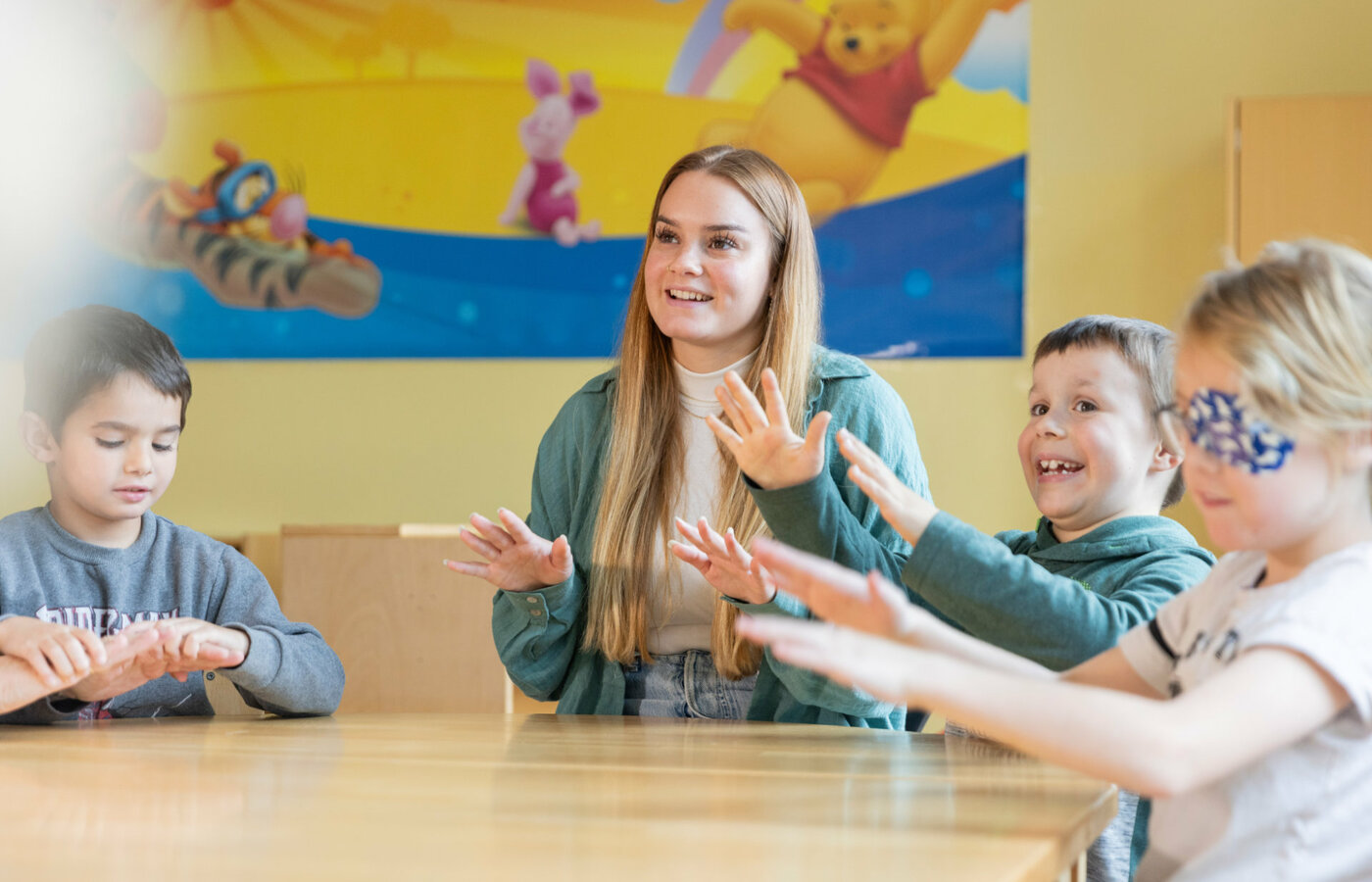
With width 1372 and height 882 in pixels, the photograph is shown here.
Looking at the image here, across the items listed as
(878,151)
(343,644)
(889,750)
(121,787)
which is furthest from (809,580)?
(878,151)

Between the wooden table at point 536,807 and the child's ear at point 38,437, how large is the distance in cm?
38

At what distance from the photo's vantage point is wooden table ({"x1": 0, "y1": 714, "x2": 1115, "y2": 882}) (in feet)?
2.22

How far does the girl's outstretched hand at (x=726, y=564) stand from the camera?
4.22 ft

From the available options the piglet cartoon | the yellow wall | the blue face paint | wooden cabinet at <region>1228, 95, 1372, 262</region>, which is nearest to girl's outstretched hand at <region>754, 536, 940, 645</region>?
the blue face paint

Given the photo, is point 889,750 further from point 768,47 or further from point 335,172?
point 335,172

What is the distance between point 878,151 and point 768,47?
1.32 feet

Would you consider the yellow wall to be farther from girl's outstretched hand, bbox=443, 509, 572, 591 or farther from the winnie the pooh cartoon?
girl's outstretched hand, bbox=443, 509, 572, 591

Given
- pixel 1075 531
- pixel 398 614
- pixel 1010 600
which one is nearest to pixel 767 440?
pixel 1010 600

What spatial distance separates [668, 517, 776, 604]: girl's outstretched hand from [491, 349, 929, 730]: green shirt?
25 mm

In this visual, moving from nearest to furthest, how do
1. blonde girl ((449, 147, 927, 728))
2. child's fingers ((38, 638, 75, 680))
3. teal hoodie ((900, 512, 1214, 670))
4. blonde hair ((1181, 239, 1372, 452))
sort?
blonde hair ((1181, 239, 1372, 452)) → teal hoodie ((900, 512, 1214, 670)) → child's fingers ((38, 638, 75, 680)) → blonde girl ((449, 147, 927, 728))

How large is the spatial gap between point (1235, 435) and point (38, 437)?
1285 mm

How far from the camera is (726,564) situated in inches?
51.5

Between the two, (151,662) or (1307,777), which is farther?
(151,662)

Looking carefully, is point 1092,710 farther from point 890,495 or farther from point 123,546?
point 123,546
